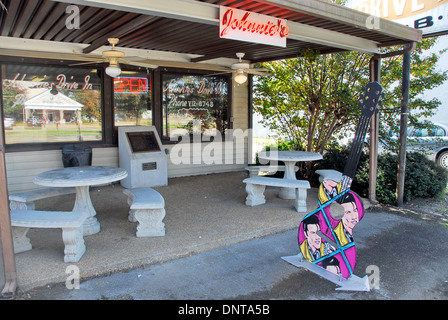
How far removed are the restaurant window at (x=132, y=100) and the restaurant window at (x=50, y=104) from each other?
1.23ft

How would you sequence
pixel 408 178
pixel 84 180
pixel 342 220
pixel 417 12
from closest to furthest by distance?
pixel 342 220 → pixel 84 180 → pixel 417 12 → pixel 408 178

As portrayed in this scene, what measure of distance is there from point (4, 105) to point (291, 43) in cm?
507

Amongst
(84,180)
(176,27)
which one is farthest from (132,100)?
(84,180)

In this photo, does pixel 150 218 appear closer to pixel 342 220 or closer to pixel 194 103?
pixel 342 220

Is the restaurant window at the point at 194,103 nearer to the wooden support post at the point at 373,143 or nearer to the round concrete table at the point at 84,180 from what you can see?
the round concrete table at the point at 84,180

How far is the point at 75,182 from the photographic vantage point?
3.81m

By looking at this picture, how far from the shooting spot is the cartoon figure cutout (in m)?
3.22

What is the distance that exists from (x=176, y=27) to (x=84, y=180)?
2.76 meters

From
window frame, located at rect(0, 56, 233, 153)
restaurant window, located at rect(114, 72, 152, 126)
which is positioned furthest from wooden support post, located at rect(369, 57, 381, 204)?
restaurant window, located at rect(114, 72, 152, 126)

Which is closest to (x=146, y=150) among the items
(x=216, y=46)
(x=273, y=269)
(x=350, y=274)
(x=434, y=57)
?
(x=216, y=46)

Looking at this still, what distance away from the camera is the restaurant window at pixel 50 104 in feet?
19.4

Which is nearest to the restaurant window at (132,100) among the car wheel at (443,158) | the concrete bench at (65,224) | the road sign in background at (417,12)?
the concrete bench at (65,224)

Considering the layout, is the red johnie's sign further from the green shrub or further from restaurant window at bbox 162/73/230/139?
restaurant window at bbox 162/73/230/139

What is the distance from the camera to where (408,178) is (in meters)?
6.39
